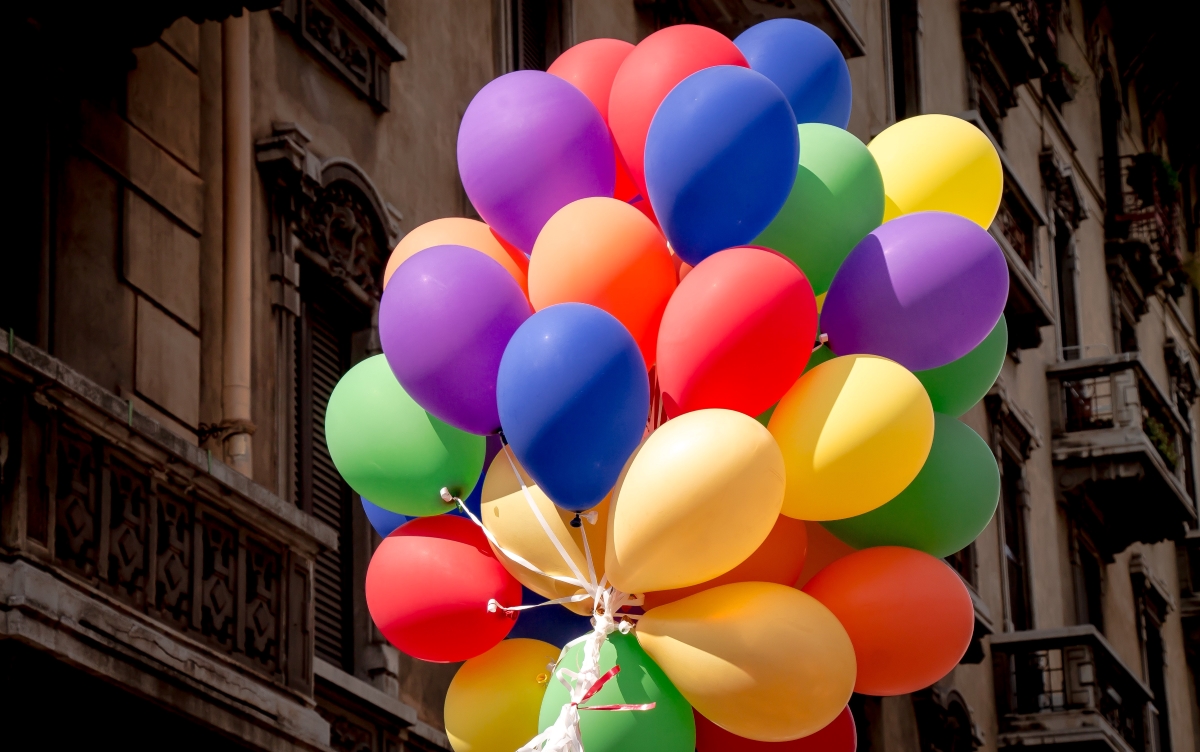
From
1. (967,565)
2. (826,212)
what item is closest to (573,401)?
(826,212)

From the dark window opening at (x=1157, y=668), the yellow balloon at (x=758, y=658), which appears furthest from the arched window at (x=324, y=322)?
the dark window opening at (x=1157, y=668)

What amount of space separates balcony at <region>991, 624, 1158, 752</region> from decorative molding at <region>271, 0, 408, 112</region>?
10.8m

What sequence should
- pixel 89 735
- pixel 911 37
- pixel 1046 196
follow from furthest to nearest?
1. pixel 1046 196
2. pixel 911 37
3. pixel 89 735

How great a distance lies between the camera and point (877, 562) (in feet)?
20.6

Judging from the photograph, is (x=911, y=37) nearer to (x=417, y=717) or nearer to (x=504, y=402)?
(x=417, y=717)

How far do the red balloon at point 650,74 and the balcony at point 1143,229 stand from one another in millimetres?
21831

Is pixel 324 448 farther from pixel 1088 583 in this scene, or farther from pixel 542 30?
pixel 1088 583

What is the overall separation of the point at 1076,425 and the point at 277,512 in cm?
1697

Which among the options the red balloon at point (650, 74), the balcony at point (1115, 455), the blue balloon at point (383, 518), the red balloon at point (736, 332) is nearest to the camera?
the red balloon at point (736, 332)

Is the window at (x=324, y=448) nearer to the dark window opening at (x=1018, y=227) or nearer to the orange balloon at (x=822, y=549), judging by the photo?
the orange balloon at (x=822, y=549)

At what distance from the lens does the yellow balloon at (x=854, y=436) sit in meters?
6.00

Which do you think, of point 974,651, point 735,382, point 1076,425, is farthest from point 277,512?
point 1076,425

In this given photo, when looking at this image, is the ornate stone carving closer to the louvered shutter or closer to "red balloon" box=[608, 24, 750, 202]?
the louvered shutter

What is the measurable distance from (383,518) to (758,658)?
70.1 inches
